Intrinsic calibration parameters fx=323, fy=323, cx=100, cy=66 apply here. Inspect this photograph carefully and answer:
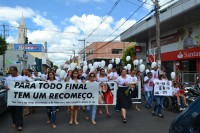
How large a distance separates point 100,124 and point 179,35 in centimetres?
1941

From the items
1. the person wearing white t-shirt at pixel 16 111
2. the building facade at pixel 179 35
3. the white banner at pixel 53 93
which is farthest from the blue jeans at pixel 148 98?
the building facade at pixel 179 35

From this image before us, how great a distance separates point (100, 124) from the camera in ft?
31.7

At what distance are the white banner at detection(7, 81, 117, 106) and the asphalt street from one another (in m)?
0.67

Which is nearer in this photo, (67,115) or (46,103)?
(46,103)

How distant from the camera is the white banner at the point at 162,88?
11.4m

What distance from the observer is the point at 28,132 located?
8.65 metres

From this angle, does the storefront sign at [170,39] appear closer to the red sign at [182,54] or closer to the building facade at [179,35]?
the building facade at [179,35]

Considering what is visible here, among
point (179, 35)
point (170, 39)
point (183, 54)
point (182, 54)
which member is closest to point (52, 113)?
point (183, 54)

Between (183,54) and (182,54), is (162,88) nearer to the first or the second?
(183,54)

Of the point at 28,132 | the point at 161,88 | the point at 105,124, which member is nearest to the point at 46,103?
the point at 28,132

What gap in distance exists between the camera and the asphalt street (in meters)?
8.80

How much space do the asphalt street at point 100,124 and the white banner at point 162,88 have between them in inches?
31.1

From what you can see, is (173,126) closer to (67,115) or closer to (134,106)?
(67,115)

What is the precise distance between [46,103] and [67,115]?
6.46ft
